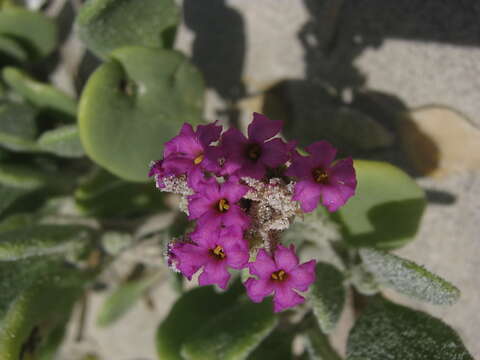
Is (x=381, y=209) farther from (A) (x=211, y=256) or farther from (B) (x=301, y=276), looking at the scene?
(A) (x=211, y=256)

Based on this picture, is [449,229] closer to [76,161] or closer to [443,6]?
[443,6]

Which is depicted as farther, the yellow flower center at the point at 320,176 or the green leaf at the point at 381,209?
the green leaf at the point at 381,209

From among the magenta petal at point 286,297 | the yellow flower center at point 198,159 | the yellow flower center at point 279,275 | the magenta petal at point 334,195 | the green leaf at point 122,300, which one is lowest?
the green leaf at point 122,300

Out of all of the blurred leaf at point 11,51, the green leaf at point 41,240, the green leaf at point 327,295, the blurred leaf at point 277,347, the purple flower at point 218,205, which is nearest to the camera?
the purple flower at point 218,205

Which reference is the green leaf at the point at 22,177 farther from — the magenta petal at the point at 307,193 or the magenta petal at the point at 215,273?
the magenta petal at the point at 307,193

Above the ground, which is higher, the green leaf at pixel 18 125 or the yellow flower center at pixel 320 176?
the yellow flower center at pixel 320 176

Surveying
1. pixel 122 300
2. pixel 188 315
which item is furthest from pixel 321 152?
pixel 122 300

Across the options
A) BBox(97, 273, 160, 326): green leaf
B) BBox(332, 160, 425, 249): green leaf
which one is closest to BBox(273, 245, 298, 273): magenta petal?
BBox(332, 160, 425, 249): green leaf

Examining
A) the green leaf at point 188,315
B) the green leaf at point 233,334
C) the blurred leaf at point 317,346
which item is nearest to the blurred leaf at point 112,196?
the green leaf at point 188,315
